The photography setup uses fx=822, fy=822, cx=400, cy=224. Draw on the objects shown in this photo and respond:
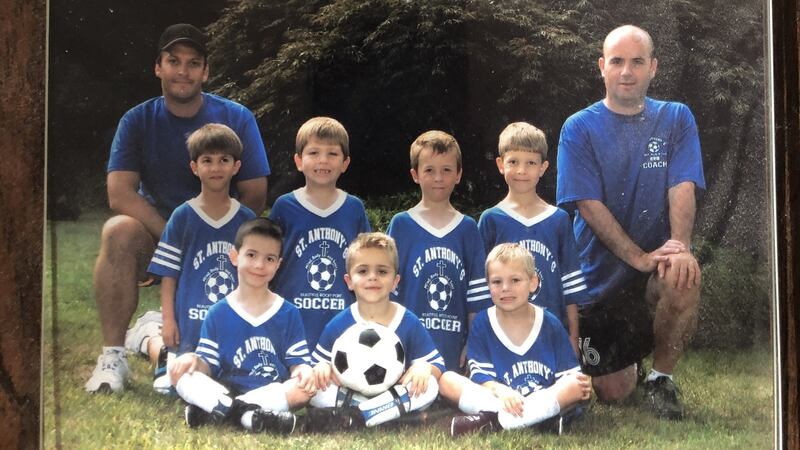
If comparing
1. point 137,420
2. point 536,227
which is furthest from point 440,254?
point 137,420

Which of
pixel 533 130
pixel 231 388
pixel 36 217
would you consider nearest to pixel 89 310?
pixel 36 217

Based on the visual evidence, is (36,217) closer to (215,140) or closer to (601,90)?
(215,140)

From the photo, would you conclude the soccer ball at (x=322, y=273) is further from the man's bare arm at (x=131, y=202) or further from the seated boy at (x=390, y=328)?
the man's bare arm at (x=131, y=202)

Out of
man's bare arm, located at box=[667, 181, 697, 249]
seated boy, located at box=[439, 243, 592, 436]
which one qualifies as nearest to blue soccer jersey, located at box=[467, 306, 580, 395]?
seated boy, located at box=[439, 243, 592, 436]

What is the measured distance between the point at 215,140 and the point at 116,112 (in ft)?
1.05

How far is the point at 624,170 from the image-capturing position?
8.79 feet

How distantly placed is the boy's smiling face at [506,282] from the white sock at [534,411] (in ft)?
0.93

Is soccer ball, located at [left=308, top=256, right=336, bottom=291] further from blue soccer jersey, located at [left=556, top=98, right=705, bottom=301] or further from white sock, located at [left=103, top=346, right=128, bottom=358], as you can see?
blue soccer jersey, located at [left=556, top=98, right=705, bottom=301]

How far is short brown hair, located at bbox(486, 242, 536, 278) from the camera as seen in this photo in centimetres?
262

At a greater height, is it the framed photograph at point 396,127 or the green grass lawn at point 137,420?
the framed photograph at point 396,127

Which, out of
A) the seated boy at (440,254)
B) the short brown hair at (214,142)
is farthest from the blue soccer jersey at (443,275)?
the short brown hair at (214,142)

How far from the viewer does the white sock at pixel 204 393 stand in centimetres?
252

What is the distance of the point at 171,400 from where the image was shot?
8.32 feet

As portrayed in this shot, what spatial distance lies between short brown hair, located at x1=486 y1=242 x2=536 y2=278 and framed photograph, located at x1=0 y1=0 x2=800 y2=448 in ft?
0.50
